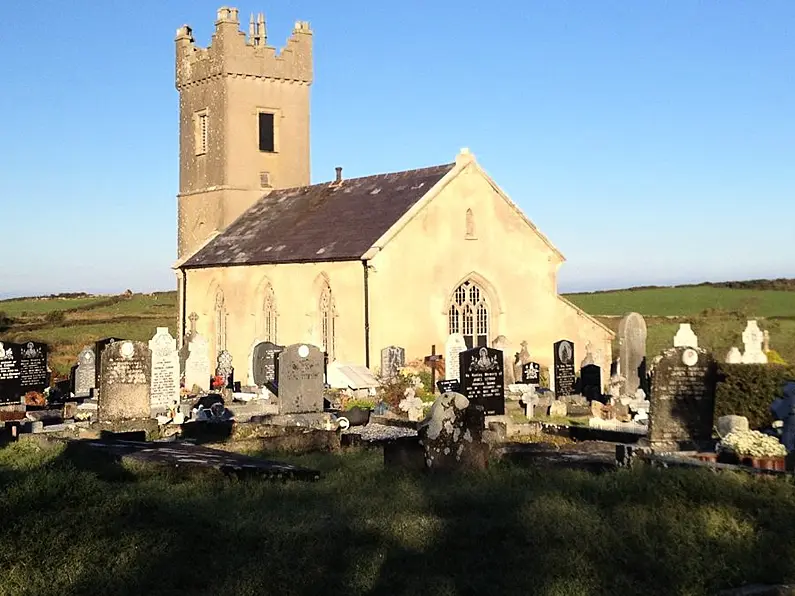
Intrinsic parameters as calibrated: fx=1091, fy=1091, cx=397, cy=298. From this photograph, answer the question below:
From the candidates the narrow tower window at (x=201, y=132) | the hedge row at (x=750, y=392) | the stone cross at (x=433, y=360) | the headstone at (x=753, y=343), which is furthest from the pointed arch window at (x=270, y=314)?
the hedge row at (x=750, y=392)

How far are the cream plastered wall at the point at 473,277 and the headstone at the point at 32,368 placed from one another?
10220 millimetres

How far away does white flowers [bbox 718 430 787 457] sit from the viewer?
14148 millimetres

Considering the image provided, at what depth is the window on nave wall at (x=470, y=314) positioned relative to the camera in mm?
36062

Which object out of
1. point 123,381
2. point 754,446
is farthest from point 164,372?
point 754,446

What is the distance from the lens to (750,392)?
22.3 meters

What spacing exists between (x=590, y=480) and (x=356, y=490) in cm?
269

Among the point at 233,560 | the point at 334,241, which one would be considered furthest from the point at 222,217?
the point at 233,560

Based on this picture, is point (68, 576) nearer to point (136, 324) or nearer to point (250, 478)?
point (250, 478)

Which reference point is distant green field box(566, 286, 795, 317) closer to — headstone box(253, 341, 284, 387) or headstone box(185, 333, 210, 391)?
headstone box(253, 341, 284, 387)

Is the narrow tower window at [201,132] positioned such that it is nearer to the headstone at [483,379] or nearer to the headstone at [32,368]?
the headstone at [32,368]

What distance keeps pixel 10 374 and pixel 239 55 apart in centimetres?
1986

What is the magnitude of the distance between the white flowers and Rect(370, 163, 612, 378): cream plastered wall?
1875 cm

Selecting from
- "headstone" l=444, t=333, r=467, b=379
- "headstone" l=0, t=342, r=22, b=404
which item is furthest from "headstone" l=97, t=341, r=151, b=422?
"headstone" l=444, t=333, r=467, b=379

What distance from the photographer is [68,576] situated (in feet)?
28.8
